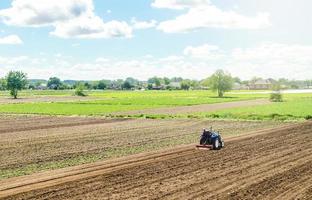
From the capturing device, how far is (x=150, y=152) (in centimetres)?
2731

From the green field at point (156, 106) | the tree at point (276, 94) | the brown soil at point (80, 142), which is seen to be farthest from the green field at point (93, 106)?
the brown soil at point (80, 142)

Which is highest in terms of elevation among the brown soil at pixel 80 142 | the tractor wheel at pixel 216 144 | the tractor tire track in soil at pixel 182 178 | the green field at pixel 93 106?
the tractor wheel at pixel 216 144

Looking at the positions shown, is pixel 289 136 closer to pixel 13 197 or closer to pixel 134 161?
pixel 134 161

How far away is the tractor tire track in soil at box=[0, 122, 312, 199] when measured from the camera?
56.2 feet

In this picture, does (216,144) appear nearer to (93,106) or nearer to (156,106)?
(156,106)

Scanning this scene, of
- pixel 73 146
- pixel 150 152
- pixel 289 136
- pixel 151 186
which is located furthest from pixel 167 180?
pixel 289 136

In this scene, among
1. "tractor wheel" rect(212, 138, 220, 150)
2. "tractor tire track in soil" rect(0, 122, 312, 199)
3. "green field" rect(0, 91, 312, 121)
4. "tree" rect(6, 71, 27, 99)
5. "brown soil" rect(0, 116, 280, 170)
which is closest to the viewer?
"tractor tire track in soil" rect(0, 122, 312, 199)

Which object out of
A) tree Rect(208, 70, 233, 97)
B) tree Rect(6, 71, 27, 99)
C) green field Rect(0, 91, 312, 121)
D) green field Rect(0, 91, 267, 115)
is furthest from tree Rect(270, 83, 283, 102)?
tree Rect(6, 71, 27, 99)

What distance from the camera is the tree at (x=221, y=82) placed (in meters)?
151

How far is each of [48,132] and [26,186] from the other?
22.9 meters

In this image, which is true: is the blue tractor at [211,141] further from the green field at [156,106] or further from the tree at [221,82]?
the tree at [221,82]

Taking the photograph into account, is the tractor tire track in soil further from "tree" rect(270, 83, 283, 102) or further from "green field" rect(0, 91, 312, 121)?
"tree" rect(270, 83, 283, 102)

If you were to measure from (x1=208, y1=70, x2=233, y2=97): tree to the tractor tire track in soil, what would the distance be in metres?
124

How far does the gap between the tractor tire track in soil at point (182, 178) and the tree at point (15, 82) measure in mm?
128254
